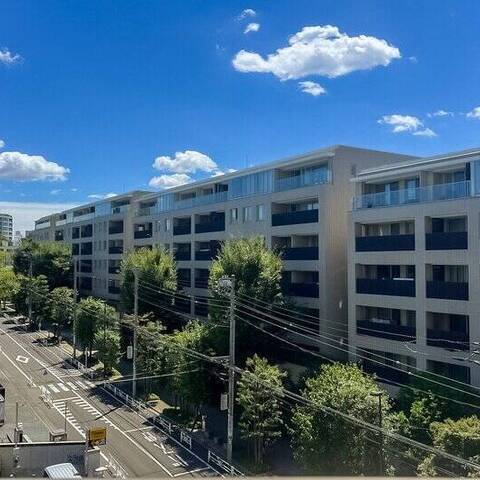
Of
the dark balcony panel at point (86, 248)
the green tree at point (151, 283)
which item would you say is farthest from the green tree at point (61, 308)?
the dark balcony panel at point (86, 248)

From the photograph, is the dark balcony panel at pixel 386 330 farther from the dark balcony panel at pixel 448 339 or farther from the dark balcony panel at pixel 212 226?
the dark balcony panel at pixel 212 226

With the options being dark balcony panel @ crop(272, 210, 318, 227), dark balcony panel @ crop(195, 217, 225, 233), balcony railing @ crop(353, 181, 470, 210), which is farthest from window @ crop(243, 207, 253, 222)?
balcony railing @ crop(353, 181, 470, 210)

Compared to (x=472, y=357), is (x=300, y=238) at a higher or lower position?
higher

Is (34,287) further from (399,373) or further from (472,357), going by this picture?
(472,357)

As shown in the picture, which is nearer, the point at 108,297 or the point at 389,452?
the point at 389,452

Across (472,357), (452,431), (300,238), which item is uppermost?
(300,238)

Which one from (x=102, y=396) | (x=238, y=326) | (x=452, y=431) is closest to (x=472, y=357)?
(x=452, y=431)

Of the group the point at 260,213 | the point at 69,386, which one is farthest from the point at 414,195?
the point at 69,386
